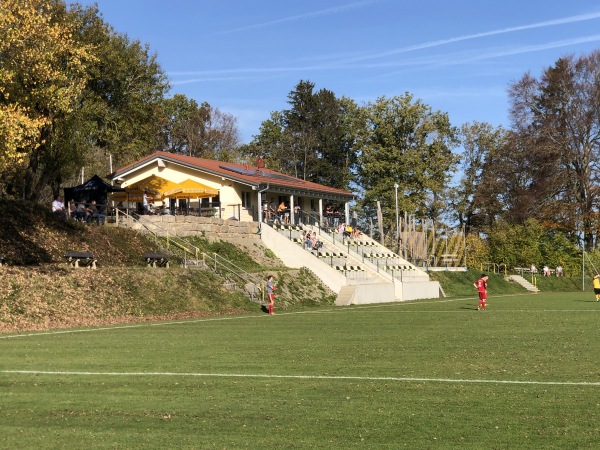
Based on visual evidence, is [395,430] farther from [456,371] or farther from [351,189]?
[351,189]

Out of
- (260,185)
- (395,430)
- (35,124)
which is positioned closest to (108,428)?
(395,430)

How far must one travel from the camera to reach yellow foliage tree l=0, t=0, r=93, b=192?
27.7 metres

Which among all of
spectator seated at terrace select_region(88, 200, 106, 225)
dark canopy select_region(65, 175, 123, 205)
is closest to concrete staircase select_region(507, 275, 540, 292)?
dark canopy select_region(65, 175, 123, 205)

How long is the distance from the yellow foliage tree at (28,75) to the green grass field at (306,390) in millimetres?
8652

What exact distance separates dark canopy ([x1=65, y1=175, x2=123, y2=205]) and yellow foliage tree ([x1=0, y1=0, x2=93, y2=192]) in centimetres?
630

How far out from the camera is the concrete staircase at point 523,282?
60559 mm

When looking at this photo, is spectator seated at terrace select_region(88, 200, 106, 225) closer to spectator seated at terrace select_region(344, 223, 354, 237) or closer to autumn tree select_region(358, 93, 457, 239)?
spectator seated at terrace select_region(344, 223, 354, 237)

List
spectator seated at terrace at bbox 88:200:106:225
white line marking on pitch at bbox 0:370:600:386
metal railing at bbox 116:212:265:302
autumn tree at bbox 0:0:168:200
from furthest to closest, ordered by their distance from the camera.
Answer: spectator seated at terrace at bbox 88:200:106:225 < metal railing at bbox 116:212:265:302 < autumn tree at bbox 0:0:168:200 < white line marking on pitch at bbox 0:370:600:386

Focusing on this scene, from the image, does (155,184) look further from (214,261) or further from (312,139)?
(312,139)

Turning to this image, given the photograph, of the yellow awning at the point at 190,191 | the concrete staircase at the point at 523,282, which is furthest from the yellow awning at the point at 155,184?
the concrete staircase at the point at 523,282

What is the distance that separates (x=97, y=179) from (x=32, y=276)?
48.5ft

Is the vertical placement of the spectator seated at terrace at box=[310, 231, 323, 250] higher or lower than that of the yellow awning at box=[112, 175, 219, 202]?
lower

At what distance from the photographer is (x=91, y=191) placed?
44.3 meters

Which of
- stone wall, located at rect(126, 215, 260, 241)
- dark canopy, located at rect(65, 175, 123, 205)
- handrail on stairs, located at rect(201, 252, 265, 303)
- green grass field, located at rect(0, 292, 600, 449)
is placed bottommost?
green grass field, located at rect(0, 292, 600, 449)
